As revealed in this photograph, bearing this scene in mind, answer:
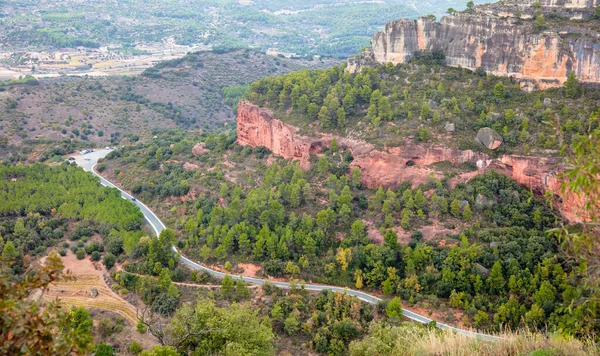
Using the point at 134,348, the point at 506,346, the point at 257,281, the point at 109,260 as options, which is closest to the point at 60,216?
the point at 109,260

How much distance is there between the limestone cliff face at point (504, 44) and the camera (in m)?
58.7

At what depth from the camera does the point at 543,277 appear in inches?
1810

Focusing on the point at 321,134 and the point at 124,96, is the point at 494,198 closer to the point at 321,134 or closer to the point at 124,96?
the point at 321,134

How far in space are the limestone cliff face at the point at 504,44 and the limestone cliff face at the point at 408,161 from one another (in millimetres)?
12138

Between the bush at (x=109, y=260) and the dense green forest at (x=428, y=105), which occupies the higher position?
the dense green forest at (x=428, y=105)

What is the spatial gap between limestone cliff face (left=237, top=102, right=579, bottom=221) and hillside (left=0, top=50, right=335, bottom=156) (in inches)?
1961

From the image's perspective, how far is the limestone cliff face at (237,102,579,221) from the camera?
174 feet

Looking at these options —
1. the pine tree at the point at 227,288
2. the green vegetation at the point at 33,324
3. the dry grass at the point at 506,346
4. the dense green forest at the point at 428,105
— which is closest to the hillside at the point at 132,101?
the dense green forest at the point at 428,105

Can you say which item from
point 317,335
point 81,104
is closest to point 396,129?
point 317,335

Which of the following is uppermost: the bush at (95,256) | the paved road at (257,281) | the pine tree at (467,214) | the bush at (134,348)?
the pine tree at (467,214)

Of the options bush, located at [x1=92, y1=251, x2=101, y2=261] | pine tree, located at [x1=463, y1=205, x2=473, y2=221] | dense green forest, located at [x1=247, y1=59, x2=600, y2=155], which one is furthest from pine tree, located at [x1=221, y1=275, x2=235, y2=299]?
pine tree, located at [x1=463, y1=205, x2=473, y2=221]

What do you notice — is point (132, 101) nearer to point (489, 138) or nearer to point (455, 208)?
point (489, 138)

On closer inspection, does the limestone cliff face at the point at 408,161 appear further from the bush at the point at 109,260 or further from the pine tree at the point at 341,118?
the bush at the point at 109,260

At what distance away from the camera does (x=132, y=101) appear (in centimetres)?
12756
